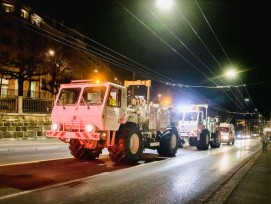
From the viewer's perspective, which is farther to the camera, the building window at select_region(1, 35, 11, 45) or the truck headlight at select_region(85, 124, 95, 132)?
the building window at select_region(1, 35, 11, 45)

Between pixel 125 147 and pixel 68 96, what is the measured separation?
111 inches

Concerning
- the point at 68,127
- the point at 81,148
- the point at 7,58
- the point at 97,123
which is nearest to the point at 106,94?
the point at 97,123

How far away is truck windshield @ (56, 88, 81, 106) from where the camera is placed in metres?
12.7

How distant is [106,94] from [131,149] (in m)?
2.36

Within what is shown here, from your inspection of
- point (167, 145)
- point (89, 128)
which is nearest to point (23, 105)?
point (167, 145)

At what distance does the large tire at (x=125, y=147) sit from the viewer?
40.4 feet

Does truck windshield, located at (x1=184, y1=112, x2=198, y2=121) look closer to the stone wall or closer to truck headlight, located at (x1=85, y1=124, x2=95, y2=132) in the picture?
the stone wall

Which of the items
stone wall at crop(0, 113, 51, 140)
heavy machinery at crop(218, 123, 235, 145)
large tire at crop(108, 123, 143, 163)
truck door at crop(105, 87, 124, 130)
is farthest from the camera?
heavy machinery at crop(218, 123, 235, 145)

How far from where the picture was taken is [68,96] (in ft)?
42.1

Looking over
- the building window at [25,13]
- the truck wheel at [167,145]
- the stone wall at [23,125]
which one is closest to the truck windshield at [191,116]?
the truck wheel at [167,145]

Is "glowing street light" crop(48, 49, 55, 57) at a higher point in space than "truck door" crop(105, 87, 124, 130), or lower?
higher

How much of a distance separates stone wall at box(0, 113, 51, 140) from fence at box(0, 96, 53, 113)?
1.38 ft

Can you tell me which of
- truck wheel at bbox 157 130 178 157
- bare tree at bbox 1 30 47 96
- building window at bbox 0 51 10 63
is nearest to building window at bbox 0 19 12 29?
building window at bbox 0 51 10 63

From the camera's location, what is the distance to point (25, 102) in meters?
25.3
